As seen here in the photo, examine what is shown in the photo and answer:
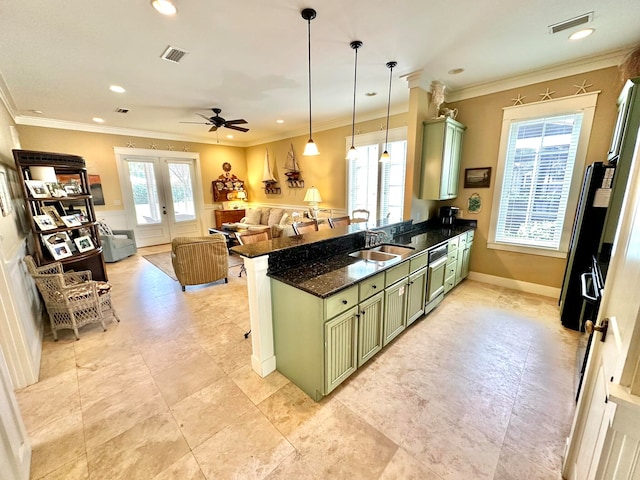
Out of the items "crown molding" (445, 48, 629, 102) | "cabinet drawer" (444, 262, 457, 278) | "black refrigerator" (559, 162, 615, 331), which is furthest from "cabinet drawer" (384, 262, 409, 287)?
"crown molding" (445, 48, 629, 102)

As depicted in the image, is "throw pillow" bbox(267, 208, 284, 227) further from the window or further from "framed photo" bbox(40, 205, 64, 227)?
"framed photo" bbox(40, 205, 64, 227)

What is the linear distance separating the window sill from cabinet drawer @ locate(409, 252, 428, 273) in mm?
1868

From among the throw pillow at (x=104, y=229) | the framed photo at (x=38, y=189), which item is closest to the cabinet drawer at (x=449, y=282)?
the framed photo at (x=38, y=189)

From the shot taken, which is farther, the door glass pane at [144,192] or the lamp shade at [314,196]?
the door glass pane at [144,192]

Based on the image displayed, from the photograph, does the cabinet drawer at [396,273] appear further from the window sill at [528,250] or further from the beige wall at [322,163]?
the beige wall at [322,163]

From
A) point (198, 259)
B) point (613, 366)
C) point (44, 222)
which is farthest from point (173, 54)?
point (613, 366)

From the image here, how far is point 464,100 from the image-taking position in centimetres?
392

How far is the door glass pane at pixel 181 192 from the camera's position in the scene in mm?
7078

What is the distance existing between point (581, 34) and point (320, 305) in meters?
3.58

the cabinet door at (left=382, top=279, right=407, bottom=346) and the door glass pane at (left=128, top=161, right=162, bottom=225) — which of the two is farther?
the door glass pane at (left=128, top=161, right=162, bottom=225)

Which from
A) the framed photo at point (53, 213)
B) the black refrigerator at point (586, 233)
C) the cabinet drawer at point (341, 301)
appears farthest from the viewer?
the framed photo at point (53, 213)

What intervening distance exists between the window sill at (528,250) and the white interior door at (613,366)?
286cm

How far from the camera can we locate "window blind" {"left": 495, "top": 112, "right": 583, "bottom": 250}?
129 inches

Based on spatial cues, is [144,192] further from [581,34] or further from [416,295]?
[581,34]
